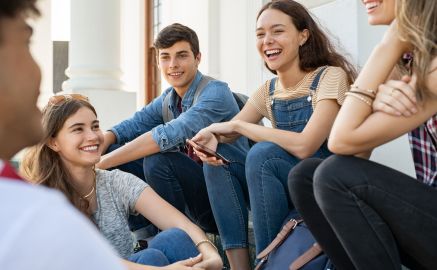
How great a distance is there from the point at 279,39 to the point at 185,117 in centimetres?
71

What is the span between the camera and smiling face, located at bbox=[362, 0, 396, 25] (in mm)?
2799

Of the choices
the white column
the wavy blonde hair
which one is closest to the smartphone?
the wavy blonde hair

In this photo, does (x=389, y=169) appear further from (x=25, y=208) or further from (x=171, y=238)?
(x=25, y=208)

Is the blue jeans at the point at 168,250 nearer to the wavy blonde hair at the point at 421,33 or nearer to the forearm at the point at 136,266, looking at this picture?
the forearm at the point at 136,266

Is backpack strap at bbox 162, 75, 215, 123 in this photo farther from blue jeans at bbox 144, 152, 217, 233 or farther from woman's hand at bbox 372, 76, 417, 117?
woman's hand at bbox 372, 76, 417, 117

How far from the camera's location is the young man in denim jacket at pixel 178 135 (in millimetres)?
3869

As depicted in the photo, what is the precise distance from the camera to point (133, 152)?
12.9 feet

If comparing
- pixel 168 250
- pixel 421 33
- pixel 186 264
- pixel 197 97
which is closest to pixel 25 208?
pixel 421 33

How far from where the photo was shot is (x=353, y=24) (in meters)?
4.62

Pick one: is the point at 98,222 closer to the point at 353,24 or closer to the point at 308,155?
the point at 308,155

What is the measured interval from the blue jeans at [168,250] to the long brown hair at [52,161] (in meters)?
0.49

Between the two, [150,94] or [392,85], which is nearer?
[392,85]

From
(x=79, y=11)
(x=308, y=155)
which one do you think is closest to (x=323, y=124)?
(x=308, y=155)

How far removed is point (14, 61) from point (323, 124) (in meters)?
2.47
